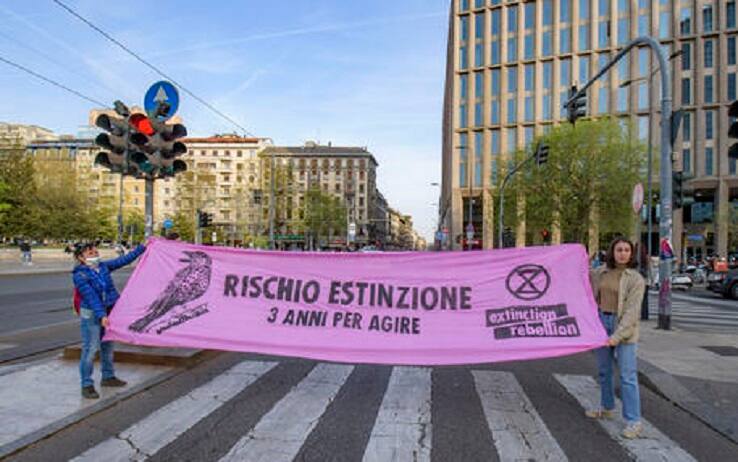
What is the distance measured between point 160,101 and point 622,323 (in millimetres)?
6993

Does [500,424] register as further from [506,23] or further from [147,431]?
[506,23]

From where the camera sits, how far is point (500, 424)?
4949 millimetres

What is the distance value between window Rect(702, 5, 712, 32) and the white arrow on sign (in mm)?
63223

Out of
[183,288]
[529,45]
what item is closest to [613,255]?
[183,288]

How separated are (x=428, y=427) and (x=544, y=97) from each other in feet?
207

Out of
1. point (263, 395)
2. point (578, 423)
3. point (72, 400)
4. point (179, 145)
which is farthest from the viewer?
point (179, 145)

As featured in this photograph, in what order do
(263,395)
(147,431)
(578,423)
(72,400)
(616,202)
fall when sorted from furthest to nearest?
(616,202)
(263,395)
(72,400)
(578,423)
(147,431)

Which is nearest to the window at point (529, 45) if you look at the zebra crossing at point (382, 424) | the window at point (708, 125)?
the window at point (708, 125)

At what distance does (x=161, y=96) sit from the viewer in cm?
810

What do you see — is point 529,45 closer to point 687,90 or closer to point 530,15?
point 530,15

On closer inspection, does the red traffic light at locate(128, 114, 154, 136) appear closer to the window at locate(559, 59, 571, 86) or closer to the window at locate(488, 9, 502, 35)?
the window at locate(559, 59, 571, 86)

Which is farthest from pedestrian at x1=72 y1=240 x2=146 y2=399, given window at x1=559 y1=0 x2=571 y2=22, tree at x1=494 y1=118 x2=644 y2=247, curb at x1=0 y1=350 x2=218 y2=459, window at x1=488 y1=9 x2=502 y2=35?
window at x1=488 y1=9 x2=502 y2=35

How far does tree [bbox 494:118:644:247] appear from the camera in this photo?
38812 millimetres

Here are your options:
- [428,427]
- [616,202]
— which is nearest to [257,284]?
[428,427]
